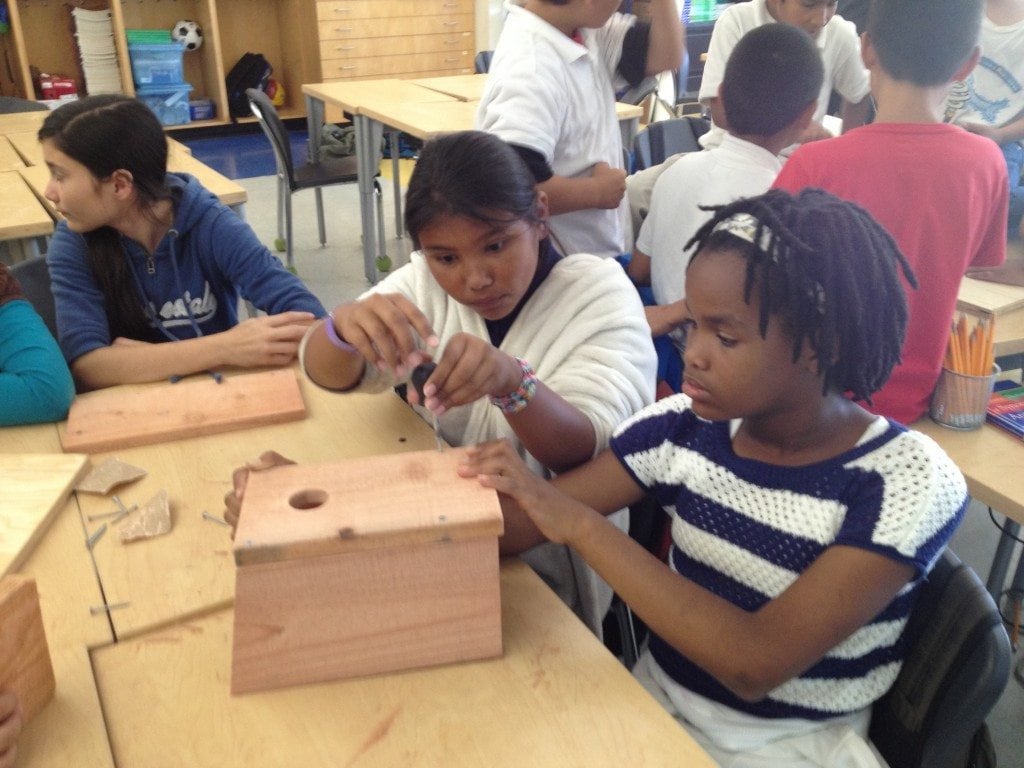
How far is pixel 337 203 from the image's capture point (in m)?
5.66

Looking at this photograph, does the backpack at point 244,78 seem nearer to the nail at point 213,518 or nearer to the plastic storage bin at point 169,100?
the plastic storage bin at point 169,100

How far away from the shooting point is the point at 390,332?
3.60 ft

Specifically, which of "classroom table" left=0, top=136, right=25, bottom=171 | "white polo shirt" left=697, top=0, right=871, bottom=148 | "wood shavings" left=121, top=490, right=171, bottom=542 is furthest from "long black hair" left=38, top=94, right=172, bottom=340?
"white polo shirt" left=697, top=0, right=871, bottom=148

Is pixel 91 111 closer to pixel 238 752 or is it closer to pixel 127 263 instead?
pixel 127 263

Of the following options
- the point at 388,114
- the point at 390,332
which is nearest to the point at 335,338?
the point at 390,332

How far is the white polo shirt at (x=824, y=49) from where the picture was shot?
312 cm

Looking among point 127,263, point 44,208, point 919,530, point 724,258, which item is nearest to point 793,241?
point 724,258

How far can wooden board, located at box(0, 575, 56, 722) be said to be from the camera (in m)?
0.74

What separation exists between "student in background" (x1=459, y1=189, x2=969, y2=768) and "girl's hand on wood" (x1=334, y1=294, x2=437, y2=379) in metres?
0.21

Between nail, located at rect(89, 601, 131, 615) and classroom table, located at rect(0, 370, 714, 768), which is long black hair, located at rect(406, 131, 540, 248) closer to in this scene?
classroom table, located at rect(0, 370, 714, 768)

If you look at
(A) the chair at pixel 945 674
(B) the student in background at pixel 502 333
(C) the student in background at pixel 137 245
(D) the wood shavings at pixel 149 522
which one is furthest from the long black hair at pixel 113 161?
(A) the chair at pixel 945 674

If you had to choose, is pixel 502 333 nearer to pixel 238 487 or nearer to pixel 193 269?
pixel 238 487

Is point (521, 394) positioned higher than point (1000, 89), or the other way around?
point (1000, 89)

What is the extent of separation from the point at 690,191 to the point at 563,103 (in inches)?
14.5
